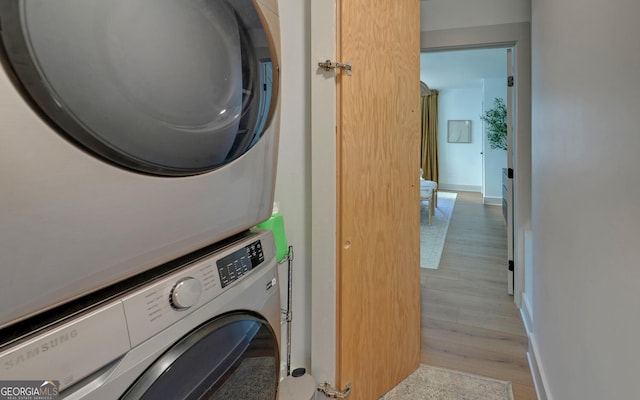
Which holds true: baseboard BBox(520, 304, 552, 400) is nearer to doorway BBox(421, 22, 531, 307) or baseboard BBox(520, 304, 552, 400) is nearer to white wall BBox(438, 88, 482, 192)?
doorway BBox(421, 22, 531, 307)

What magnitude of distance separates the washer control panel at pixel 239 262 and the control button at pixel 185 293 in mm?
76

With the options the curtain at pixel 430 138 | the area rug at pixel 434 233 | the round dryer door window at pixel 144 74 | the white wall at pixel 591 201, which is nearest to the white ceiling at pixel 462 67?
the curtain at pixel 430 138

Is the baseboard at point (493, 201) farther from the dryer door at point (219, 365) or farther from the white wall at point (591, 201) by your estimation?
the dryer door at point (219, 365)

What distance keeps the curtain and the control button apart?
8.68 m

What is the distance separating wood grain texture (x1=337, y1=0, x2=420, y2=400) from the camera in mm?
1411

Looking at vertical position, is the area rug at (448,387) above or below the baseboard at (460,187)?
below

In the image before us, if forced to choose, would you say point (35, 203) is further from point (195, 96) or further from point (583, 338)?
point (583, 338)

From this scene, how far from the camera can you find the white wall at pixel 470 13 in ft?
8.70

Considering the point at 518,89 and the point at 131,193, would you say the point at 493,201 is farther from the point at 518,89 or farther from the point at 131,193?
the point at 131,193

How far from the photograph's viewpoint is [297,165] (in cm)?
145

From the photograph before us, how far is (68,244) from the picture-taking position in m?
0.42

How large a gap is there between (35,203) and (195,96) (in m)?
0.28

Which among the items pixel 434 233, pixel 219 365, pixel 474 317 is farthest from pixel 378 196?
pixel 434 233

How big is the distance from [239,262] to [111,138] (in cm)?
38
